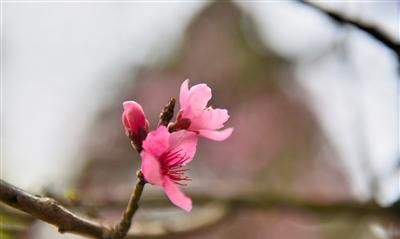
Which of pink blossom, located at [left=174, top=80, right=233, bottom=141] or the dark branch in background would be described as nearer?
pink blossom, located at [left=174, top=80, right=233, bottom=141]

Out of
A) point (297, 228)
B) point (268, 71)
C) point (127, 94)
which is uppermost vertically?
point (268, 71)

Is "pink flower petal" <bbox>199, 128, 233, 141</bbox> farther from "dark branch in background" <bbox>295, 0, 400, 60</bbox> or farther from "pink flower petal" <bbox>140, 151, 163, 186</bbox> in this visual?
"dark branch in background" <bbox>295, 0, 400, 60</bbox>

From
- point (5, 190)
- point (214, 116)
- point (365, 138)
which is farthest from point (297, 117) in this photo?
point (5, 190)

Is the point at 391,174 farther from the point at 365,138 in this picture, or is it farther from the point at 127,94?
the point at 127,94

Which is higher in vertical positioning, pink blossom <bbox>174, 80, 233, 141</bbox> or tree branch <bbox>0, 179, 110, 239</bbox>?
pink blossom <bbox>174, 80, 233, 141</bbox>

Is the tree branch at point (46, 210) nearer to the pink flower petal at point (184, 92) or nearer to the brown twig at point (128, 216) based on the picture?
the brown twig at point (128, 216)

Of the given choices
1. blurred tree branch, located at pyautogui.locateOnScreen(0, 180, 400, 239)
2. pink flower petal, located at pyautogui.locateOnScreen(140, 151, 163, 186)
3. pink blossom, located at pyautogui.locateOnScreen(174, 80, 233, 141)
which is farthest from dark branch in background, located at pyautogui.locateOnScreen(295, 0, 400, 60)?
pink flower petal, located at pyautogui.locateOnScreen(140, 151, 163, 186)

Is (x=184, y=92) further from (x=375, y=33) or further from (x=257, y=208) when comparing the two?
(x=257, y=208)
